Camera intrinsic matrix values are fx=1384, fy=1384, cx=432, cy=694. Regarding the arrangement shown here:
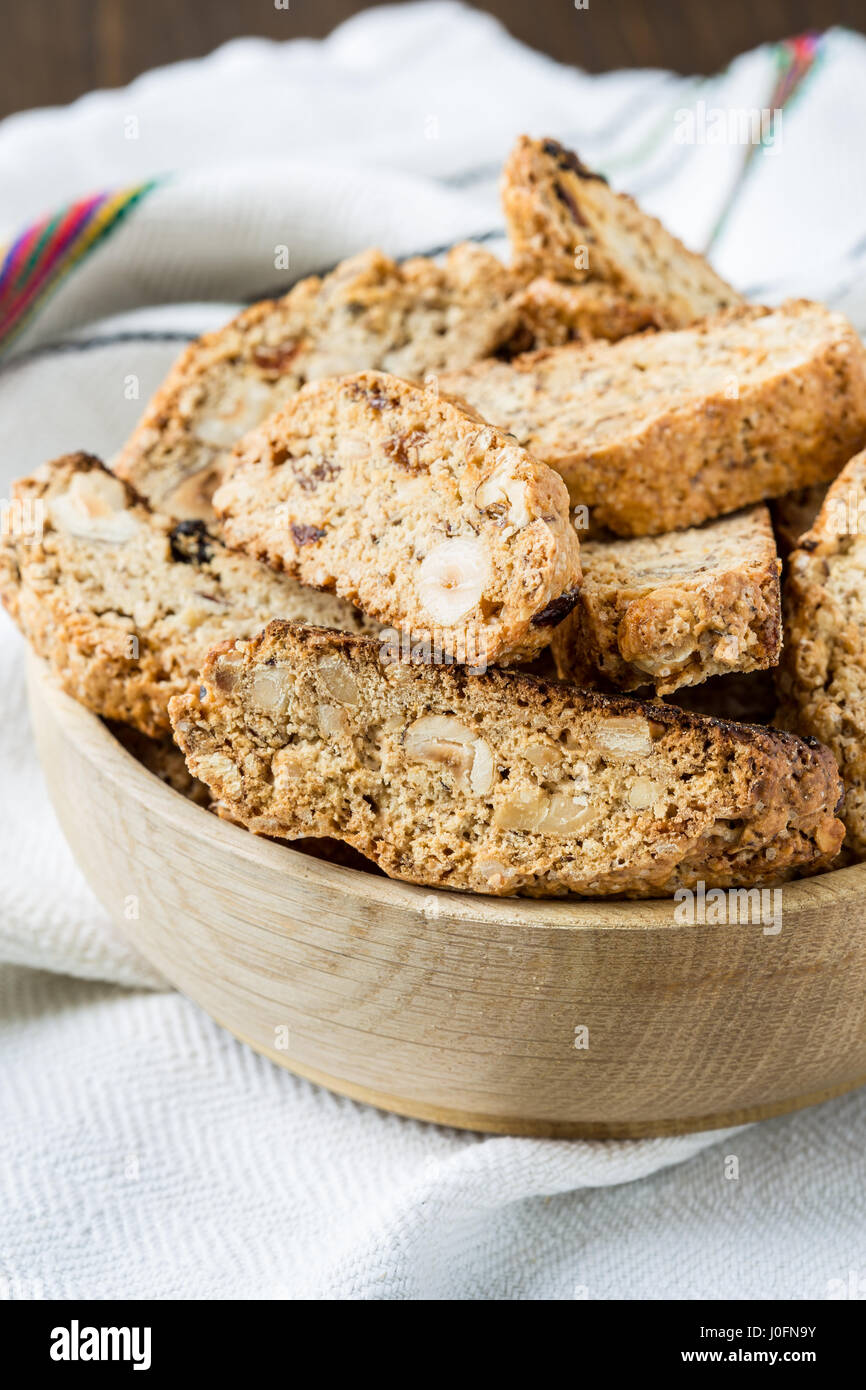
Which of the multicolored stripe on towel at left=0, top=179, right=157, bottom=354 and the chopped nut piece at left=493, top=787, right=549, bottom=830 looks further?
the multicolored stripe on towel at left=0, top=179, right=157, bottom=354

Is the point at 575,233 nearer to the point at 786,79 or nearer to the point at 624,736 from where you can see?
the point at 624,736

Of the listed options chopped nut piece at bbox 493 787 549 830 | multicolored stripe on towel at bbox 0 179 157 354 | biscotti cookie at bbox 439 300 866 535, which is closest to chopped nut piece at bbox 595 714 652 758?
chopped nut piece at bbox 493 787 549 830

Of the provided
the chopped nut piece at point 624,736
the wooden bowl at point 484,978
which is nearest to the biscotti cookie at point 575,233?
the chopped nut piece at point 624,736

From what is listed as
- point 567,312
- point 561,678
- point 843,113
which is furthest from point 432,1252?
point 843,113

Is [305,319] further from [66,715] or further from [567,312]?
[66,715]

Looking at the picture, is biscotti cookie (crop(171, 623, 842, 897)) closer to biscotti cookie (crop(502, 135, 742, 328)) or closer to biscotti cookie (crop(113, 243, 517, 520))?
biscotti cookie (crop(113, 243, 517, 520))

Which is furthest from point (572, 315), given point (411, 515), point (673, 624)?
point (673, 624)
